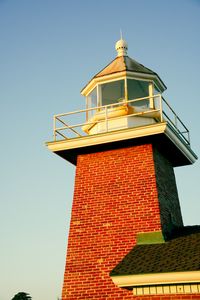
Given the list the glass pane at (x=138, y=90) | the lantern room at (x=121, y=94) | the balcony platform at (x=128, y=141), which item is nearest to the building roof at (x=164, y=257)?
the balcony platform at (x=128, y=141)

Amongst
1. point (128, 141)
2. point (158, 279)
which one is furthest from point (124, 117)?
point (158, 279)

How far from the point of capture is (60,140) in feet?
46.7

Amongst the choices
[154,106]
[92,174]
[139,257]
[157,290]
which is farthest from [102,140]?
[157,290]

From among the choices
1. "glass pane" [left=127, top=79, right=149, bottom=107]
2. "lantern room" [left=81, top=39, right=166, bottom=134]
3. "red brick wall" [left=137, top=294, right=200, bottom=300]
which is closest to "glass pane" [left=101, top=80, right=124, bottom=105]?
"lantern room" [left=81, top=39, right=166, bottom=134]

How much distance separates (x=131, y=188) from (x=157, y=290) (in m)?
3.68

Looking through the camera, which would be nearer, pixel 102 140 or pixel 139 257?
pixel 139 257

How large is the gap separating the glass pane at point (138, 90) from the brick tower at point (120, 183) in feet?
0.11

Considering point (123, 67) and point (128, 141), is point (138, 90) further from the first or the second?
point (128, 141)

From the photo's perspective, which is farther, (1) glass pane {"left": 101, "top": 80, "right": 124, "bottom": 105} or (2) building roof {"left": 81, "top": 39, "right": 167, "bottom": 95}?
(1) glass pane {"left": 101, "top": 80, "right": 124, "bottom": 105}

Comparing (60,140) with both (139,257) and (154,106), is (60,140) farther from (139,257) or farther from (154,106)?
(139,257)

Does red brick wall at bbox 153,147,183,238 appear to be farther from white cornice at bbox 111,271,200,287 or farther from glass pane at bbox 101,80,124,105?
glass pane at bbox 101,80,124,105

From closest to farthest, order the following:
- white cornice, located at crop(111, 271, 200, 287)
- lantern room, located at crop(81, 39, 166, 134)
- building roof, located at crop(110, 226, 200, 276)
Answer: white cornice, located at crop(111, 271, 200, 287), building roof, located at crop(110, 226, 200, 276), lantern room, located at crop(81, 39, 166, 134)

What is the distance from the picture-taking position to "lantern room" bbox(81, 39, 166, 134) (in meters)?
14.2

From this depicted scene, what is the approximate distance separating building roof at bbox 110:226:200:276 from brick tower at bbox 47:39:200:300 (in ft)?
0.18
